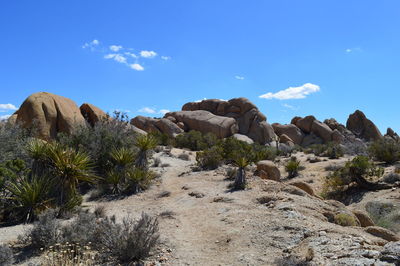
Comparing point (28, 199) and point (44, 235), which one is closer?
point (44, 235)

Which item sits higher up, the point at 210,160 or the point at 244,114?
the point at 244,114

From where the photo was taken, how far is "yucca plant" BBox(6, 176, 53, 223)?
9.49 meters

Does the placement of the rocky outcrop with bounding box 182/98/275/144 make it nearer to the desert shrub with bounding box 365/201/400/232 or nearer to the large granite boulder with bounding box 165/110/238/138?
the large granite boulder with bounding box 165/110/238/138

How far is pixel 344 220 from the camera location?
382 inches

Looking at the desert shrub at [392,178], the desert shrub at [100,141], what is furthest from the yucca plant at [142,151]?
the desert shrub at [392,178]

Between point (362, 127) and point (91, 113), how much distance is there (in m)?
43.0

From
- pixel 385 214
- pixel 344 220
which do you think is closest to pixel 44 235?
pixel 344 220

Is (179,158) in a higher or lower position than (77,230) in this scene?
higher

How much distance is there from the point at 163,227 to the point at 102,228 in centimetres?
220

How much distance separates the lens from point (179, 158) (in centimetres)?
2397

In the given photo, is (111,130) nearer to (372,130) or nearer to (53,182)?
(53,182)

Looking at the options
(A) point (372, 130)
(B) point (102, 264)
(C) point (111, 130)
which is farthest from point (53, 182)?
(A) point (372, 130)

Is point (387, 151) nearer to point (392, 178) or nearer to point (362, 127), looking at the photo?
point (392, 178)

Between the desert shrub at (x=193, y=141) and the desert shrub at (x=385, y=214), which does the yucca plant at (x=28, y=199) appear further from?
the desert shrub at (x=193, y=141)
